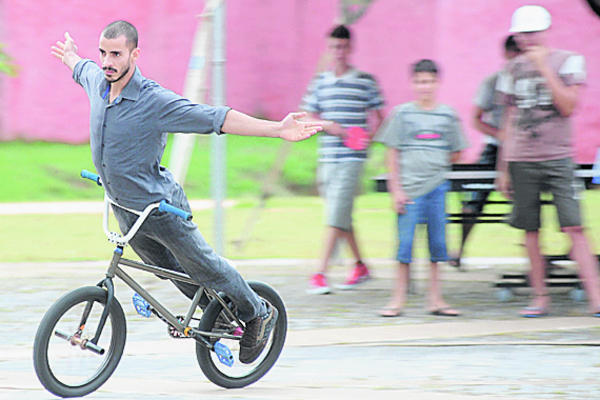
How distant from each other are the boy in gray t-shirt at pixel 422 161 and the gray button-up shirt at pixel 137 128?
2451mm

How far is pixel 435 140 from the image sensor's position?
6.68 metres

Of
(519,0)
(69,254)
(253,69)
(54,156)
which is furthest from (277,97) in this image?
(69,254)

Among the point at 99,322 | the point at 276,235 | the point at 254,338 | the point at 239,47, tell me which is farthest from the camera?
the point at 239,47

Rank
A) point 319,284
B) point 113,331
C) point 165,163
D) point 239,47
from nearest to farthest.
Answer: point 113,331
point 319,284
point 165,163
point 239,47

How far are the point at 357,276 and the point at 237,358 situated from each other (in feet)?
9.00

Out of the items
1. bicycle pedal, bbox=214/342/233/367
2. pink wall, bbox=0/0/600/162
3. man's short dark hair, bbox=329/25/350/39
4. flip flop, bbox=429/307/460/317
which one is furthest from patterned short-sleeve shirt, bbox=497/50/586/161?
pink wall, bbox=0/0/600/162

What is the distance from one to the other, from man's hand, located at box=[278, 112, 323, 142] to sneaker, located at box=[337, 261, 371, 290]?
3.51 meters

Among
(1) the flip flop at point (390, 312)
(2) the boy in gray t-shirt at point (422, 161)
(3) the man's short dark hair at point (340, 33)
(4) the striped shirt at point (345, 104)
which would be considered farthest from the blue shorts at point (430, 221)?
(3) the man's short dark hair at point (340, 33)

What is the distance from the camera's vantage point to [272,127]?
4.37 metres

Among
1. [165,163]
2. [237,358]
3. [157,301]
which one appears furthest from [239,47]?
[157,301]

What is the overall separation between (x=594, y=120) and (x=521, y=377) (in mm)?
11217

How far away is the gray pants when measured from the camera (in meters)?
4.63

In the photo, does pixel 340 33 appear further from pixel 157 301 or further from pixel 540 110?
pixel 157 301

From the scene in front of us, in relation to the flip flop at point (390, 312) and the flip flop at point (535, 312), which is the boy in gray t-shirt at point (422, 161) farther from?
the flip flop at point (535, 312)
